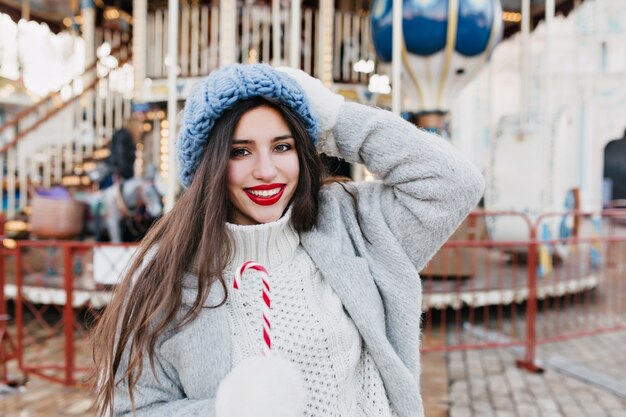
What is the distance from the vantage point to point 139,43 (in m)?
7.71

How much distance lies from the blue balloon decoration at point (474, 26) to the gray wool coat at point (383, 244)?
527 cm

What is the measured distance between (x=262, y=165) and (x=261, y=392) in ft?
1.94

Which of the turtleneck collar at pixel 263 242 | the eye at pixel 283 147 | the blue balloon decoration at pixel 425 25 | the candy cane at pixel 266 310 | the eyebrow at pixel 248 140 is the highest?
the blue balloon decoration at pixel 425 25

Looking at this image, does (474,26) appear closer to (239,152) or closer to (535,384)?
(535,384)

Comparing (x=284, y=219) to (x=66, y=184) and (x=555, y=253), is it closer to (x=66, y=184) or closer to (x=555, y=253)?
(x=555, y=253)

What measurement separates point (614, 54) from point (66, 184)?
20609 millimetres

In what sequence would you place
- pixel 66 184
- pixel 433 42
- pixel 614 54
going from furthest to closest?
pixel 614 54
pixel 66 184
pixel 433 42

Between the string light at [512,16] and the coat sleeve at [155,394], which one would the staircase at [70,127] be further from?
the coat sleeve at [155,394]

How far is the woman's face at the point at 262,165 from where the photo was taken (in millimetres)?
1428

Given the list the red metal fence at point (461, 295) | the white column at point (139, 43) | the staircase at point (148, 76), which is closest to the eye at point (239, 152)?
the red metal fence at point (461, 295)

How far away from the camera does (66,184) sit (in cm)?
955

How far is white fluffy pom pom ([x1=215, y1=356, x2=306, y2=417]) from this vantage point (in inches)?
45.7

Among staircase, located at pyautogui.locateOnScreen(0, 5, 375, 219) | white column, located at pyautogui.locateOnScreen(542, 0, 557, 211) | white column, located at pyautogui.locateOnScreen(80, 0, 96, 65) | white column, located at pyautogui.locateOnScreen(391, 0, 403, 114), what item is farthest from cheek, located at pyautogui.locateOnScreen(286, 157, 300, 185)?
white column, located at pyautogui.locateOnScreen(80, 0, 96, 65)

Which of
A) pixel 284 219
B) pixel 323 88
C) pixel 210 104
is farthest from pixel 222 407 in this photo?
pixel 323 88
